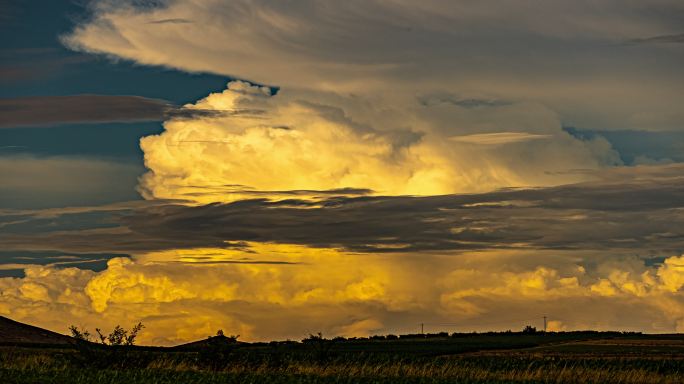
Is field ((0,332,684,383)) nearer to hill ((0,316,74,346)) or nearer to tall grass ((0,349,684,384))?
tall grass ((0,349,684,384))

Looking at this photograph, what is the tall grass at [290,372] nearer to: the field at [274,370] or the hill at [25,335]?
the field at [274,370]

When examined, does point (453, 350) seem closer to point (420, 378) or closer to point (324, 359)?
point (324, 359)

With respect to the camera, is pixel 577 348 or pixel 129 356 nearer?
pixel 129 356

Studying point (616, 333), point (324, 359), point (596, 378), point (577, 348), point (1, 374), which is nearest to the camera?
point (1, 374)

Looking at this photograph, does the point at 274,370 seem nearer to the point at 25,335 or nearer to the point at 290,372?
the point at 290,372

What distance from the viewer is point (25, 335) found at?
127312 mm

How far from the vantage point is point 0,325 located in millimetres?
128000

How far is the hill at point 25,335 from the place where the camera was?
122250 millimetres

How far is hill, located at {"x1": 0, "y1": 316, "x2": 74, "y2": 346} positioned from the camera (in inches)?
4813

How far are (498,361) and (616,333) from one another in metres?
77.0

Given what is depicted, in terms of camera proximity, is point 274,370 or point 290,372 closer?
point 290,372

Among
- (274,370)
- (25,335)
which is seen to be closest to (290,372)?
(274,370)

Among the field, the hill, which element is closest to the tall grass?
the field

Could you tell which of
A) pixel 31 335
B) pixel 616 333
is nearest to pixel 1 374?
pixel 31 335
